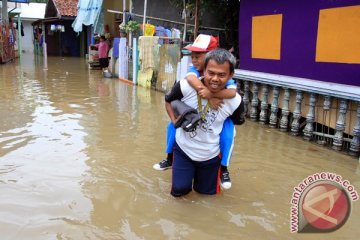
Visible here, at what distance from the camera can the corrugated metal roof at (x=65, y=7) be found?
981 inches

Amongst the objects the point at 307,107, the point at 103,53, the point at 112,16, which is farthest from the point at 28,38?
the point at 307,107

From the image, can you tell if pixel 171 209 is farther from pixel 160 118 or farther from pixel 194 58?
pixel 160 118

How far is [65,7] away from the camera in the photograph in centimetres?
2531

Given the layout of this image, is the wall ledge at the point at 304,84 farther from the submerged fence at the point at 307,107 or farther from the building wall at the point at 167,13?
the building wall at the point at 167,13

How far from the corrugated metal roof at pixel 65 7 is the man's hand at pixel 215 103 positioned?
2389 cm

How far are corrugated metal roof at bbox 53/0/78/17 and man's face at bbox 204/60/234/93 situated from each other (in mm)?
23955

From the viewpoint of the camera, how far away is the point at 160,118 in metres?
7.02

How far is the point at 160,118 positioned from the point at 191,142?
3.73m

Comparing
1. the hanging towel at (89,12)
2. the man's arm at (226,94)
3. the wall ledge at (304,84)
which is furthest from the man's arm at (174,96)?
the hanging towel at (89,12)

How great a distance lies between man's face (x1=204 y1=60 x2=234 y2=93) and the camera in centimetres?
304

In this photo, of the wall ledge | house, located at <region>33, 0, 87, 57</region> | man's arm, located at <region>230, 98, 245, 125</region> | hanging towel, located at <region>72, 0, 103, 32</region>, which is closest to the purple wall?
the wall ledge

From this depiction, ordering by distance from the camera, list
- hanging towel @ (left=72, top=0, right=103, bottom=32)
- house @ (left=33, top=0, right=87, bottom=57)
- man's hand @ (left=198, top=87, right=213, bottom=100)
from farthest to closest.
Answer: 1. house @ (left=33, top=0, right=87, bottom=57)
2. hanging towel @ (left=72, top=0, right=103, bottom=32)
3. man's hand @ (left=198, top=87, right=213, bottom=100)

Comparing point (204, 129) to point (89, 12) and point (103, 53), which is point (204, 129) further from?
point (89, 12)

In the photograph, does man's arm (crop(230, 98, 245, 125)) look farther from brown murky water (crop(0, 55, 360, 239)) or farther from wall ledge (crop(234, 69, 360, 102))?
wall ledge (crop(234, 69, 360, 102))
